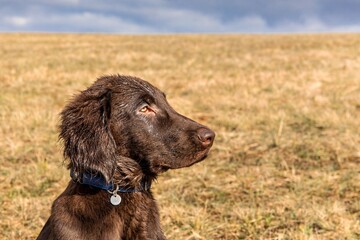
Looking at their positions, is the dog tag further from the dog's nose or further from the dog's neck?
the dog's nose

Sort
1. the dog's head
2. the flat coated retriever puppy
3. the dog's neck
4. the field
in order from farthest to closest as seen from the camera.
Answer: the field < the dog's neck < the dog's head < the flat coated retriever puppy

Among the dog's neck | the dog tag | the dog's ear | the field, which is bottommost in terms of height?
the field

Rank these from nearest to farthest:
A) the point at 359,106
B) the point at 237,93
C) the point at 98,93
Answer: the point at 98,93, the point at 359,106, the point at 237,93

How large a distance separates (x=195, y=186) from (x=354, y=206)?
86.3 inches

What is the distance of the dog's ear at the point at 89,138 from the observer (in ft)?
11.0

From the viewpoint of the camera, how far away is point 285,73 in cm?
1719

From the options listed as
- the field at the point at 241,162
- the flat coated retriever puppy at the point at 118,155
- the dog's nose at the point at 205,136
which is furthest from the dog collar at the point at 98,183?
the dog's nose at the point at 205,136

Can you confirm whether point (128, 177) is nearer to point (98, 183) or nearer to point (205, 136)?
point (98, 183)

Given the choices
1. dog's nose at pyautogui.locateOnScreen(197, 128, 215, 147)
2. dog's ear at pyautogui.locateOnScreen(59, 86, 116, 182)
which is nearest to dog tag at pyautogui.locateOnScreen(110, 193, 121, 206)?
dog's ear at pyautogui.locateOnScreen(59, 86, 116, 182)

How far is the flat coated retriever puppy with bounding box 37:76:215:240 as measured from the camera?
131 inches

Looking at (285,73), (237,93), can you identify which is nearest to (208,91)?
(237,93)

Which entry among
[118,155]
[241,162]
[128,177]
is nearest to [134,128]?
[118,155]

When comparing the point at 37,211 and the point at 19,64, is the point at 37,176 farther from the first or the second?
the point at 19,64

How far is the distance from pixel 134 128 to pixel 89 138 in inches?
17.3
